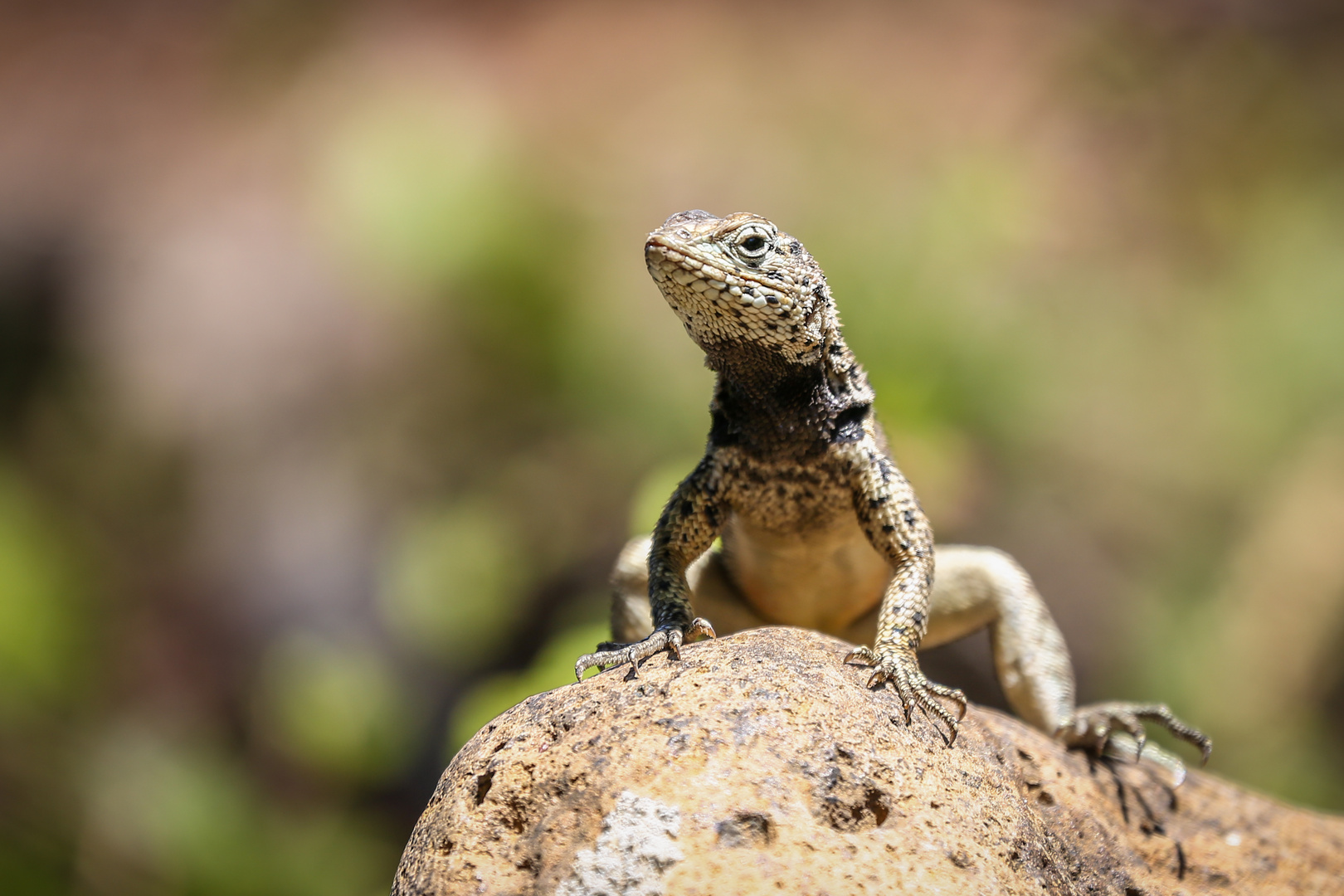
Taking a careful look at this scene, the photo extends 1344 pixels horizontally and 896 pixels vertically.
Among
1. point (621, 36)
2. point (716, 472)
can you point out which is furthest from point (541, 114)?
point (716, 472)

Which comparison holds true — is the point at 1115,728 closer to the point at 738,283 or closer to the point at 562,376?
the point at 738,283

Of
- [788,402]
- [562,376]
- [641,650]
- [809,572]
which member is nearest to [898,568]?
[809,572]

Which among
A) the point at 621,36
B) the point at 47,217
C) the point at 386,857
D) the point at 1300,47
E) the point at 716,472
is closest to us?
the point at 716,472

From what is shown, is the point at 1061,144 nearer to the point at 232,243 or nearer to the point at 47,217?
the point at 232,243

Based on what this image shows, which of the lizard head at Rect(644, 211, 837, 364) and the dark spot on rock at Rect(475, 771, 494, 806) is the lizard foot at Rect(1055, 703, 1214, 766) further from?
the dark spot on rock at Rect(475, 771, 494, 806)

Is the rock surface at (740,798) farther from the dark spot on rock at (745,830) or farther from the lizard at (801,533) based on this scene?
the lizard at (801,533)

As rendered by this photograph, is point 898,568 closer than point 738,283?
No
